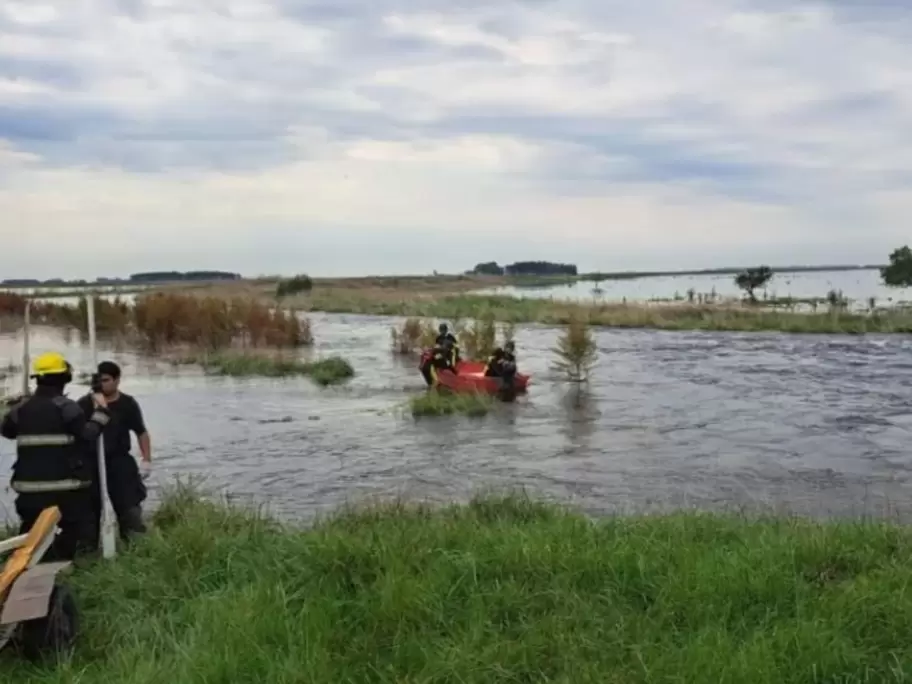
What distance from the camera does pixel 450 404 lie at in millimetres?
19359

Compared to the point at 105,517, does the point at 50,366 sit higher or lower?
higher

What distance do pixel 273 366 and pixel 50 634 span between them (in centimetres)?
2173

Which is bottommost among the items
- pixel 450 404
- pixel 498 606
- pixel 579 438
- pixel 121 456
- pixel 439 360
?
pixel 579 438

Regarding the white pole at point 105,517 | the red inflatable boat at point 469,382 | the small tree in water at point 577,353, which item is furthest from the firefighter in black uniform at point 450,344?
the white pole at point 105,517

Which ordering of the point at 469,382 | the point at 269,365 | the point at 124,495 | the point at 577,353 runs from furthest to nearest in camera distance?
the point at 269,365 < the point at 577,353 < the point at 469,382 < the point at 124,495

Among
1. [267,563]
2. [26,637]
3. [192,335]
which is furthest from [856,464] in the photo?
[192,335]

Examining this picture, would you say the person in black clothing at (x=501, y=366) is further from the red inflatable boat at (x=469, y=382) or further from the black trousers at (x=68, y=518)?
the black trousers at (x=68, y=518)

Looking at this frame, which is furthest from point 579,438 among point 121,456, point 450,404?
point 121,456

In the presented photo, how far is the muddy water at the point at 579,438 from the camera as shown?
484 inches

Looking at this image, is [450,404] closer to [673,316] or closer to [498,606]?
[498,606]

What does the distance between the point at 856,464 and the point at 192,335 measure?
2542cm

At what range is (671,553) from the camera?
639 centimetres

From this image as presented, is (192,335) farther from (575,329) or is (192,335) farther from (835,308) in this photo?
(835,308)

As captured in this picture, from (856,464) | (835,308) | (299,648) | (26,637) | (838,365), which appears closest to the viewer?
(299,648)
